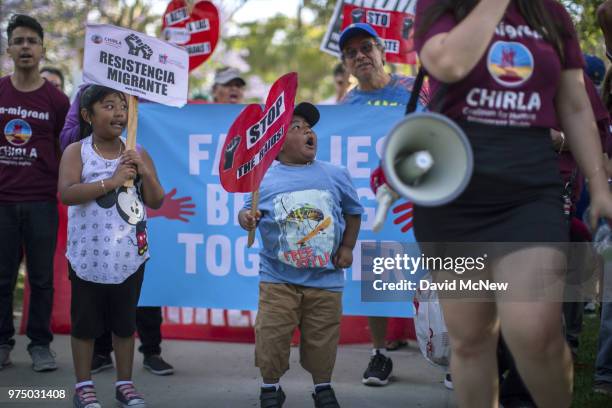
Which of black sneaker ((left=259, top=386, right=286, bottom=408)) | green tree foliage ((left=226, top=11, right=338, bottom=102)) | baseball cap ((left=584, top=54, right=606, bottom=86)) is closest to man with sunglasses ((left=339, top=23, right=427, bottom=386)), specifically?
baseball cap ((left=584, top=54, right=606, bottom=86))

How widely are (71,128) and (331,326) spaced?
6.56 ft

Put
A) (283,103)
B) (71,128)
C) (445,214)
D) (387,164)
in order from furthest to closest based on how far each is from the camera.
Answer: (71,128) < (283,103) < (445,214) < (387,164)

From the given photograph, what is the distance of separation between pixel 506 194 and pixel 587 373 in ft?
8.91

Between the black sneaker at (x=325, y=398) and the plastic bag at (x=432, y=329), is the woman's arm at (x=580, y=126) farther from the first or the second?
the black sneaker at (x=325, y=398)

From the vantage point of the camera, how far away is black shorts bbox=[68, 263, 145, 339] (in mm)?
4355

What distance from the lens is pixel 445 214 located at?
2789 millimetres

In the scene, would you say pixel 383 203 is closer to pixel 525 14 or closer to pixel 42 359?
pixel 525 14

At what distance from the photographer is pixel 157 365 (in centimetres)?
534

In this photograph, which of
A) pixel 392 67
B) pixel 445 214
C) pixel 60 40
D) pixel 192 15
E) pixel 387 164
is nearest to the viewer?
pixel 387 164

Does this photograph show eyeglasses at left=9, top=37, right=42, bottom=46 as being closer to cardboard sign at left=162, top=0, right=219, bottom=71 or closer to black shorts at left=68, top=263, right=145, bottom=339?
black shorts at left=68, top=263, right=145, bottom=339

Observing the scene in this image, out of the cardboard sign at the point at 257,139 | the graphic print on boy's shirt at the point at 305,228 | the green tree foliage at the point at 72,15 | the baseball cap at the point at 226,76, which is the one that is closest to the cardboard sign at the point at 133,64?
the cardboard sign at the point at 257,139

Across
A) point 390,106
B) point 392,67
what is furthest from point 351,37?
point 392,67

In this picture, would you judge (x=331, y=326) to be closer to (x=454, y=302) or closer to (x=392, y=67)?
(x=454, y=302)

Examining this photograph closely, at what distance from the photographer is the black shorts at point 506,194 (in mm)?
2711
